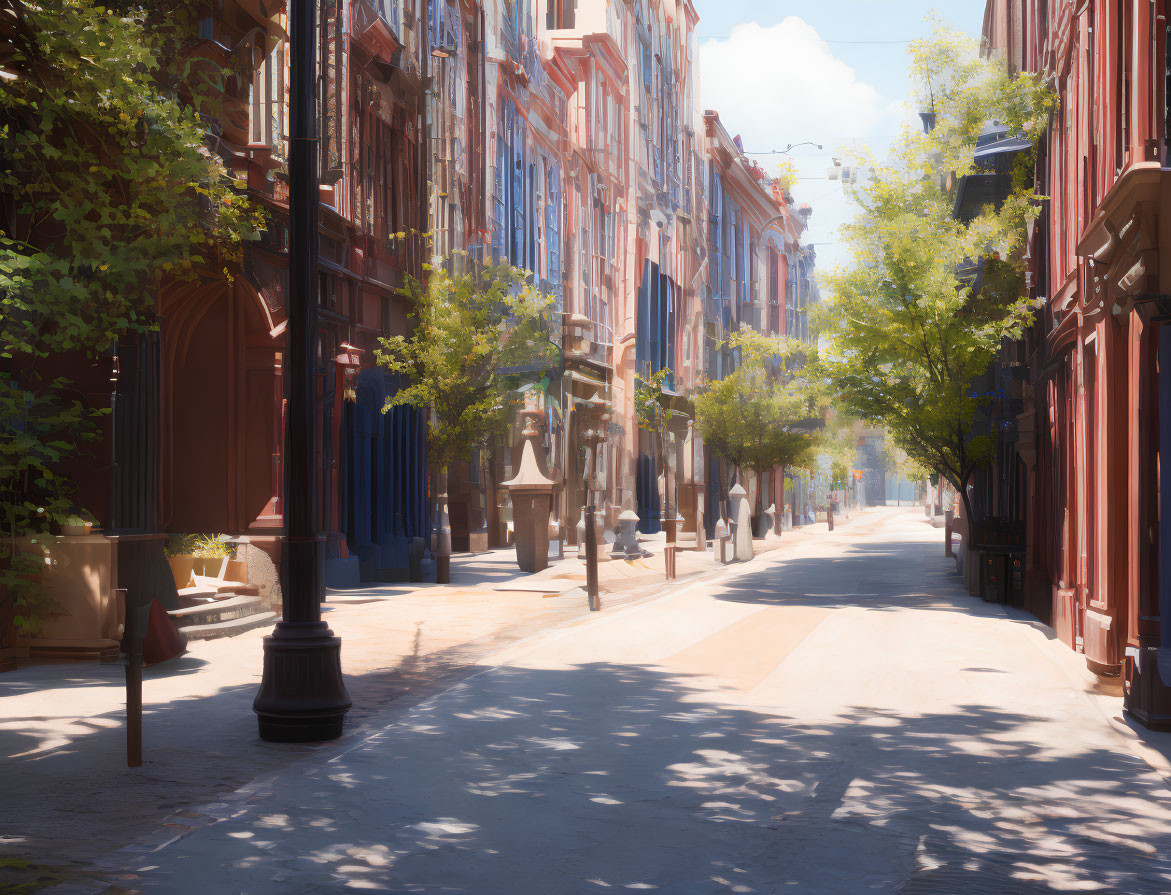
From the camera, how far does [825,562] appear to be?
3284cm

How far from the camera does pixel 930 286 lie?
21.8 m

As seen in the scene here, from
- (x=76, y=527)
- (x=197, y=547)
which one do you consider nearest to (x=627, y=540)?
(x=197, y=547)

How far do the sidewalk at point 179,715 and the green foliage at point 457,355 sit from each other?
187 inches

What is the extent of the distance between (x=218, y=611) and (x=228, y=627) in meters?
0.31

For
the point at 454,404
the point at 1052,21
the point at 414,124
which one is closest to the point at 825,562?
the point at 454,404

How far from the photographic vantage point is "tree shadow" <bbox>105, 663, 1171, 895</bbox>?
593 cm

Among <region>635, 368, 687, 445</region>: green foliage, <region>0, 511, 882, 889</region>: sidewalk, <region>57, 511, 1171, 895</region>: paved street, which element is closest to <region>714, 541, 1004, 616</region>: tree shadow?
<region>0, 511, 882, 889</region>: sidewalk

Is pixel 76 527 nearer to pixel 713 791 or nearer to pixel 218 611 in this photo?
pixel 218 611

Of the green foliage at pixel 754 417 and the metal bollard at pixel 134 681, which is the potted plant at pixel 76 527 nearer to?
the metal bollard at pixel 134 681

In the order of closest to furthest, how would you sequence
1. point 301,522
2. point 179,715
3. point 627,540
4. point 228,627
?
point 301,522, point 179,715, point 228,627, point 627,540

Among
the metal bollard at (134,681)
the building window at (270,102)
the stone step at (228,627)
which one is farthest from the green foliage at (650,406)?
the metal bollard at (134,681)

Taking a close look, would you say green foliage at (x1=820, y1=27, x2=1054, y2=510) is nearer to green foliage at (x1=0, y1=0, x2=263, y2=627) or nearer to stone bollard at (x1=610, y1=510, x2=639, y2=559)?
Result: stone bollard at (x1=610, y1=510, x2=639, y2=559)

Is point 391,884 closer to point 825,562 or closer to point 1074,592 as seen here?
point 1074,592

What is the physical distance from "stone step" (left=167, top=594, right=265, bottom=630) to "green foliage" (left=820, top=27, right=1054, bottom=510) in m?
11.7
